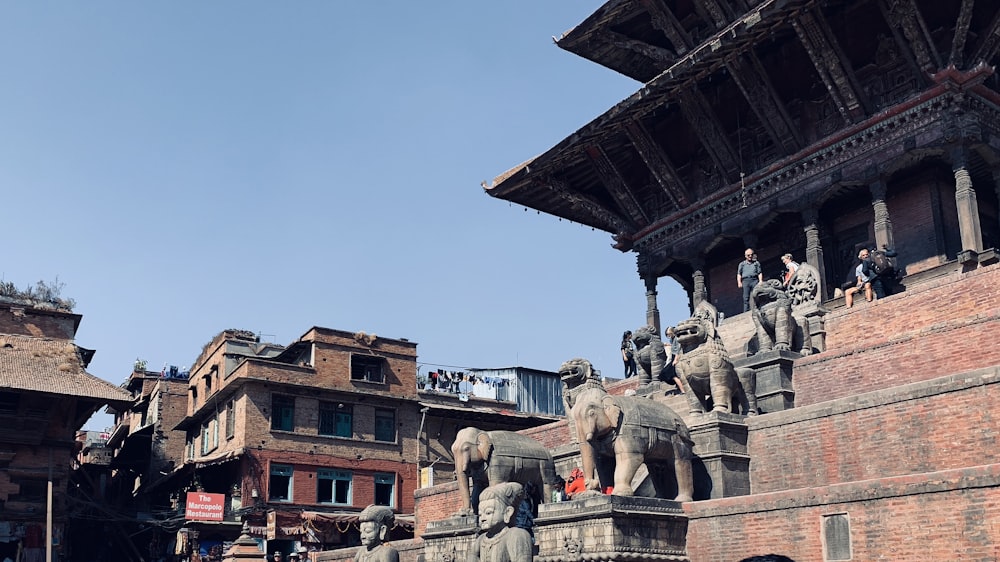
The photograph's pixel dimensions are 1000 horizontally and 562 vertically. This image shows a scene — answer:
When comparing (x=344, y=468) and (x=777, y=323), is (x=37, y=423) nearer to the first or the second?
(x=344, y=468)

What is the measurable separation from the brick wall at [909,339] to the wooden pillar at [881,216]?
4.12m

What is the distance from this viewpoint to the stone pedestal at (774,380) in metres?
18.3

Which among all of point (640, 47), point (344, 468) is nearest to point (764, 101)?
point (640, 47)

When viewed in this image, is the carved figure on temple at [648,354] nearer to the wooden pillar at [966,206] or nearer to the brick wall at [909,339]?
the brick wall at [909,339]

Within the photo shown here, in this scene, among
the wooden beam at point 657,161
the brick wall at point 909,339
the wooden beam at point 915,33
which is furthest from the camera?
the wooden beam at point 657,161

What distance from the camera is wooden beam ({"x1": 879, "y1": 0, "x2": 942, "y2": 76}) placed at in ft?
78.3

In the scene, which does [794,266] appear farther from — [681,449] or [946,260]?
[681,449]

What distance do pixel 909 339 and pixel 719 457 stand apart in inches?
154

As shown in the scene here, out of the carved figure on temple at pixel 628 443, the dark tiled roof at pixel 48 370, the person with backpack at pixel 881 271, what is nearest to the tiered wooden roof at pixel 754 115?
the person with backpack at pixel 881 271

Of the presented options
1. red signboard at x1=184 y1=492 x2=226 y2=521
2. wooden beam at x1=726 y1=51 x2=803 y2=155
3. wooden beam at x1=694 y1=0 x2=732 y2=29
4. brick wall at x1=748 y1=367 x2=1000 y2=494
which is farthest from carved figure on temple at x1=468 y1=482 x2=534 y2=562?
red signboard at x1=184 y1=492 x2=226 y2=521

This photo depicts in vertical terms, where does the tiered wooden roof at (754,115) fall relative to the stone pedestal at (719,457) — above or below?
above

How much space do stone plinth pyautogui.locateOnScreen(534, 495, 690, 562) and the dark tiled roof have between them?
31.0 metres

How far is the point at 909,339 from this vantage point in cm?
1694

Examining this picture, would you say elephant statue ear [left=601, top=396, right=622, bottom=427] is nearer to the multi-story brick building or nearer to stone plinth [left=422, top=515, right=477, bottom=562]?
stone plinth [left=422, top=515, right=477, bottom=562]
